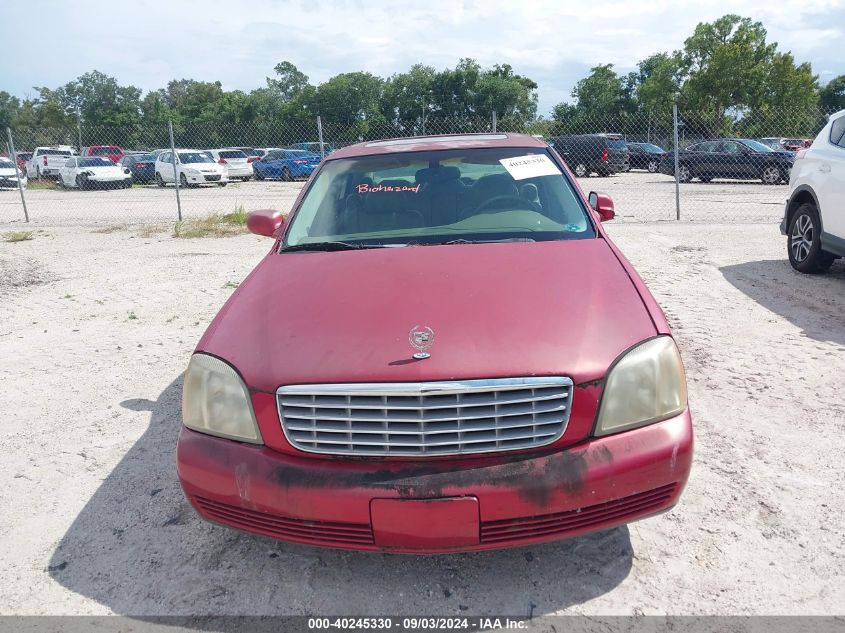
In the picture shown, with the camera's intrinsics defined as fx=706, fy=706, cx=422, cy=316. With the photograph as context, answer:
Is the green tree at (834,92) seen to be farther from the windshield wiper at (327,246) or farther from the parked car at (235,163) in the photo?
the windshield wiper at (327,246)

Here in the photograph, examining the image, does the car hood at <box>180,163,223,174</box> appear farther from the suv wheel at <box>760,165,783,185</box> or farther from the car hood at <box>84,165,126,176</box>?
the suv wheel at <box>760,165,783,185</box>

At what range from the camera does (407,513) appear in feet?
7.65

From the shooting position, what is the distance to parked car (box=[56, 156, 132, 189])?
1100 inches

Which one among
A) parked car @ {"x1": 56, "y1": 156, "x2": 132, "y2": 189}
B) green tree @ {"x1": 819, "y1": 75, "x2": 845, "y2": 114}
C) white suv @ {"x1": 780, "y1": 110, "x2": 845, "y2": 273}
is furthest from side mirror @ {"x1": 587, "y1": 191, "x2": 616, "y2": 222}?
green tree @ {"x1": 819, "y1": 75, "x2": 845, "y2": 114}

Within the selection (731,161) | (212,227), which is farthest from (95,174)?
(731,161)

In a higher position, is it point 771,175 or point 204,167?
point 204,167

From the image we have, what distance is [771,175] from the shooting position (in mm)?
21625

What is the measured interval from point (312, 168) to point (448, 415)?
27117 mm

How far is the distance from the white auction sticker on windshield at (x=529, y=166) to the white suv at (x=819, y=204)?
4.25m

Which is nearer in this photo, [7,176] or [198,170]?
[198,170]

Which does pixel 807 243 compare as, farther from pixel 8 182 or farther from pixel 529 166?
pixel 8 182

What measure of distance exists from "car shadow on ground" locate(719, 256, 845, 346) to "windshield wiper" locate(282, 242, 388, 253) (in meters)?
3.82

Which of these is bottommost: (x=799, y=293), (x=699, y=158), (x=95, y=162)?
(x=799, y=293)

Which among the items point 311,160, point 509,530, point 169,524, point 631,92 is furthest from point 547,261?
point 631,92
